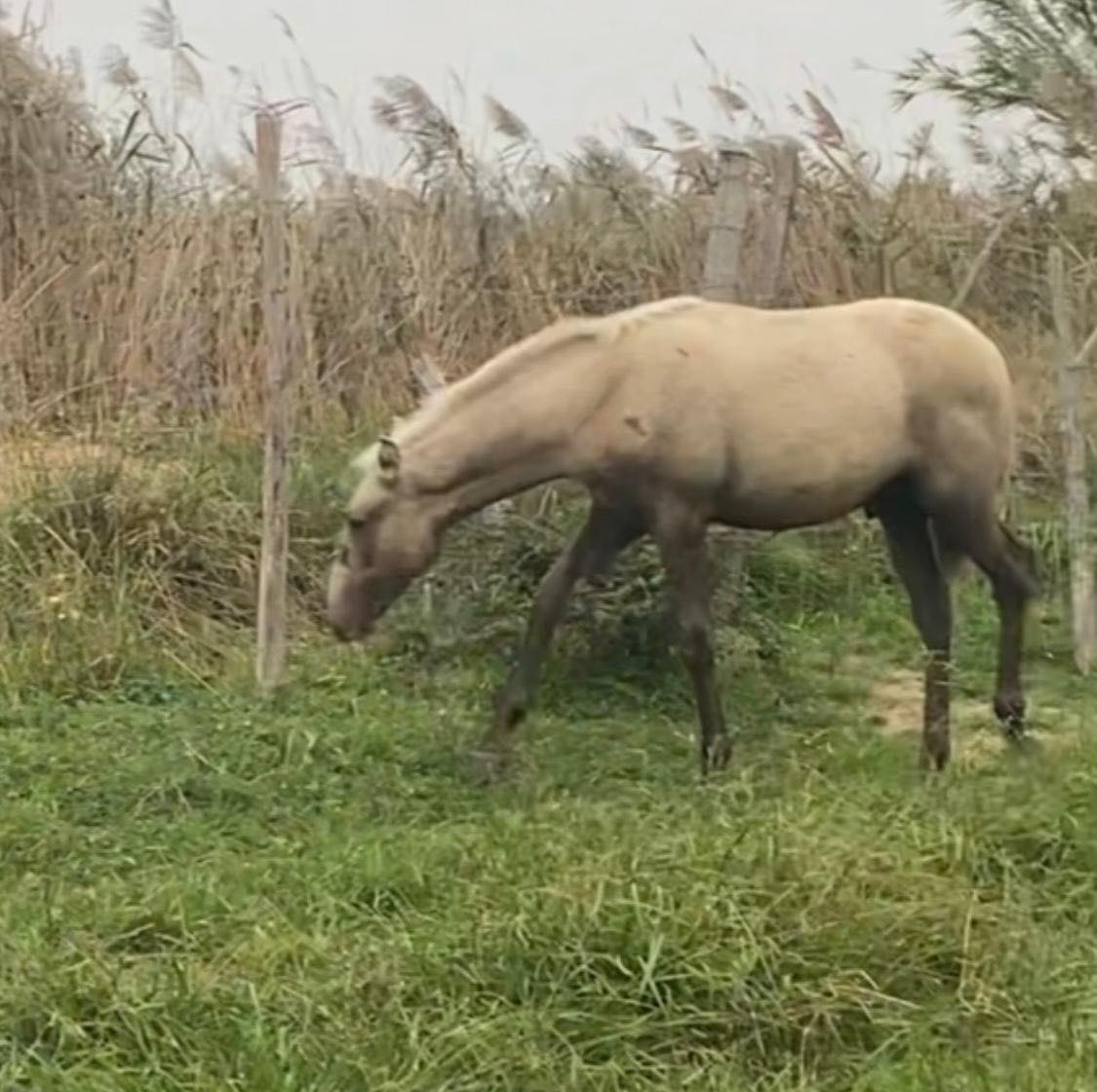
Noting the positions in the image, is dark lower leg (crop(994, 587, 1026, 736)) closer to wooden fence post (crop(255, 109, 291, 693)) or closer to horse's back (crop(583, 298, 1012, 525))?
horse's back (crop(583, 298, 1012, 525))

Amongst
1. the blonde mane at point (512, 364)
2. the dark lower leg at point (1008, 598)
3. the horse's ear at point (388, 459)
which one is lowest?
the dark lower leg at point (1008, 598)

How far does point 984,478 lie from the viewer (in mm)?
6867

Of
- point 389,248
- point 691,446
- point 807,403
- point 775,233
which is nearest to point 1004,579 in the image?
point 807,403

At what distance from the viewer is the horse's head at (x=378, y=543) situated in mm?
6555

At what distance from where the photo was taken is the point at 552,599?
22.2ft

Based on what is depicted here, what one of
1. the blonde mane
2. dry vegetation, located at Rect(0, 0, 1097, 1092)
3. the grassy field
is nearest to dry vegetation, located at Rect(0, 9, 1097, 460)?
dry vegetation, located at Rect(0, 0, 1097, 1092)

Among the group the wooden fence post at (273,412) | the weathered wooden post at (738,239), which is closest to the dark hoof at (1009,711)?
the weathered wooden post at (738,239)

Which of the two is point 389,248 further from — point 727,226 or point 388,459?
point 388,459

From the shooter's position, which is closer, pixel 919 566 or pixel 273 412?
pixel 919 566

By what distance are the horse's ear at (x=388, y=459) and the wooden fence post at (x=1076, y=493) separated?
314 cm

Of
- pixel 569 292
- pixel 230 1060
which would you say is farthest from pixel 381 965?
pixel 569 292

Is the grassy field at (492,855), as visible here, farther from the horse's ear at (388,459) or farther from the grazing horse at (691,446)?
the horse's ear at (388,459)

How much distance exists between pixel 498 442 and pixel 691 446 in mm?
598

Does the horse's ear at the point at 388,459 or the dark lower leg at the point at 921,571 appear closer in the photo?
the horse's ear at the point at 388,459
